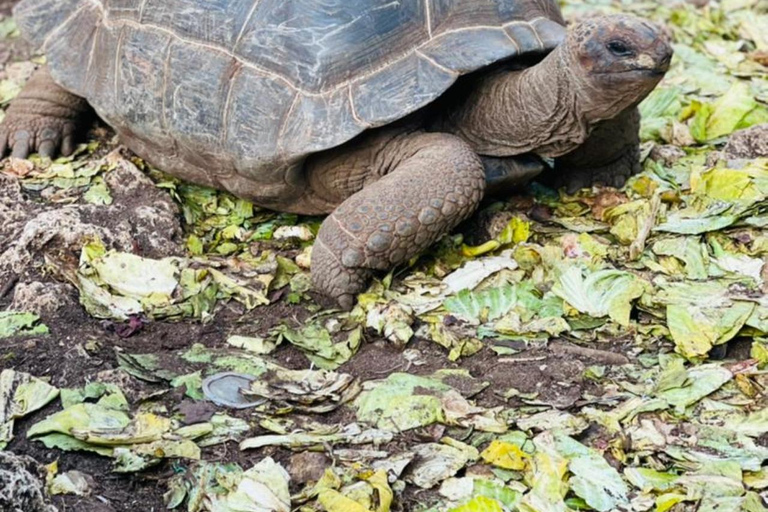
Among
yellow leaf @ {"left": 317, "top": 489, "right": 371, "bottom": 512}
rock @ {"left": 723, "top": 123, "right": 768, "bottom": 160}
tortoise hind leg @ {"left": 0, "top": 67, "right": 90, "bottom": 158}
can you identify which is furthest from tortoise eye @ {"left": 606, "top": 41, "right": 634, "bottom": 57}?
tortoise hind leg @ {"left": 0, "top": 67, "right": 90, "bottom": 158}

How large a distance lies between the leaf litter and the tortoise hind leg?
0.66 ft

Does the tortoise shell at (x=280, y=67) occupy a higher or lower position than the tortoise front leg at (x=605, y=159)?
higher

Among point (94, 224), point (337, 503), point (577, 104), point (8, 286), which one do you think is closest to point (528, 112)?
point (577, 104)

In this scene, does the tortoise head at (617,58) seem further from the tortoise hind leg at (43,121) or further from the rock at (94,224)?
the tortoise hind leg at (43,121)

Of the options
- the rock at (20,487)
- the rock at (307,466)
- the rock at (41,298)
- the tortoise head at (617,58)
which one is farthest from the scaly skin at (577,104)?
the rock at (20,487)

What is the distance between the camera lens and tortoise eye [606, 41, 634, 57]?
398 cm

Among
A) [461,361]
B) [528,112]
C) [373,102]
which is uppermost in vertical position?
[373,102]

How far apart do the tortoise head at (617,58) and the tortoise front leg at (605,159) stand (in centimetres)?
58

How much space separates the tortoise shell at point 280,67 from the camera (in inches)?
168

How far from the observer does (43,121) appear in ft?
18.2

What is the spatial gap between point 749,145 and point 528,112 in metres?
1.25

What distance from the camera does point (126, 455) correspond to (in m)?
3.22

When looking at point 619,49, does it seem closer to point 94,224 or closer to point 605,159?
point 605,159

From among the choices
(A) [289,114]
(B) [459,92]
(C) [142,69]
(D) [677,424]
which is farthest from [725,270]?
(C) [142,69]
